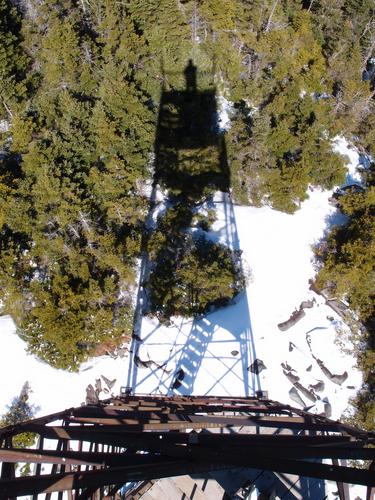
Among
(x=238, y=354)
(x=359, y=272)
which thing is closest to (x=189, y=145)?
(x=359, y=272)

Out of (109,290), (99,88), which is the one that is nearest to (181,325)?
(109,290)

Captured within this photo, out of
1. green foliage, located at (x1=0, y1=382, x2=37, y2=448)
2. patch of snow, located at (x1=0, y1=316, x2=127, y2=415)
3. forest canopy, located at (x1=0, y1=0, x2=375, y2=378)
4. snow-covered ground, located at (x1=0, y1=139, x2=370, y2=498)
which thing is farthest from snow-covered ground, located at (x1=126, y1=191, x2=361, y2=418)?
green foliage, located at (x1=0, y1=382, x2=37, y2=448)

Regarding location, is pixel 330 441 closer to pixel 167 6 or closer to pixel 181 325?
pixel 181 325

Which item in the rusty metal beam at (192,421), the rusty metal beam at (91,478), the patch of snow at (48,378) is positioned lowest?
the rusty metal beam at (91,478)

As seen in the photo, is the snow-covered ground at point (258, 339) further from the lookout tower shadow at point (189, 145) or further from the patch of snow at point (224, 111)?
the patch of snow at point (224, 111)

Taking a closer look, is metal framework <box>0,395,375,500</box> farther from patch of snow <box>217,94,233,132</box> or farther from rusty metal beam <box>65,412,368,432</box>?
patch of snow <box>217,94,233,132</box>

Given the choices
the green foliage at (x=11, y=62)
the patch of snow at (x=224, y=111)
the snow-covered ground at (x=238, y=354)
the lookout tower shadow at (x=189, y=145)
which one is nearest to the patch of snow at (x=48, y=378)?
the snow-covered ground at (x=238, y=354)
